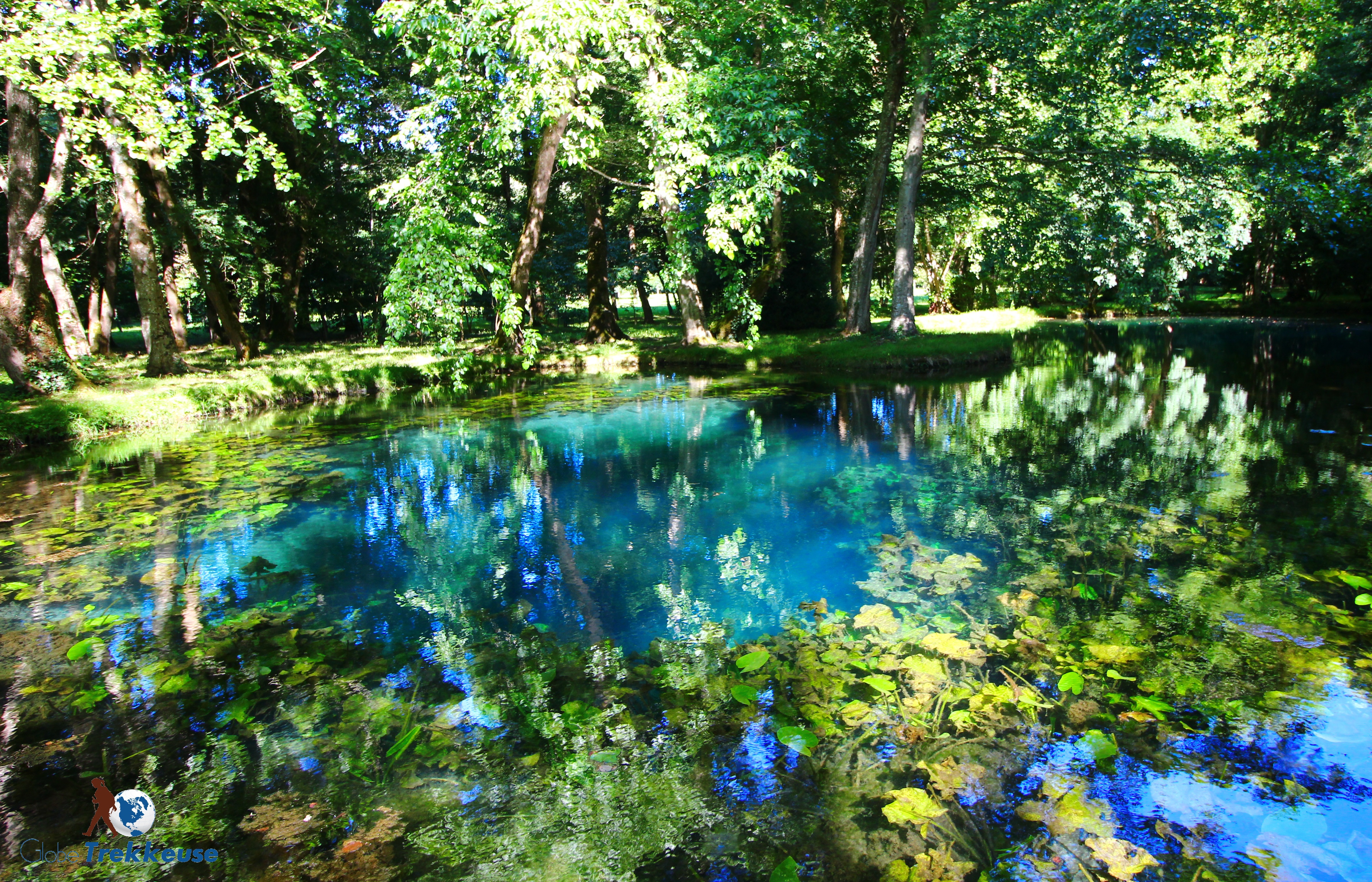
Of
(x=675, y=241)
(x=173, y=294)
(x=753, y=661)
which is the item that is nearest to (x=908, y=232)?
(x=675, y=241)

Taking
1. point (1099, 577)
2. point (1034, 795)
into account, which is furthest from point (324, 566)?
point (1099, 577)

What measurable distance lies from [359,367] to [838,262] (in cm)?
1624

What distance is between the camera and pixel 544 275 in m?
25.0

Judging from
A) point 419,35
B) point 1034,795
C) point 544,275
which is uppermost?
point 419,35

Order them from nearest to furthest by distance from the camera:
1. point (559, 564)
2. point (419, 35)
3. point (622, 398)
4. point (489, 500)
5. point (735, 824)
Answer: point (735, 824) < point (559, 564) < point (489, 500) < point (419, 35) < point (622, 398)

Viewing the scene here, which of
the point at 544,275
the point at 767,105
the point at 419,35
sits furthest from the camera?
the point at 544,275

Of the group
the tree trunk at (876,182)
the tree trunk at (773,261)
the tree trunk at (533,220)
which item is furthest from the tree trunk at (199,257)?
the tree trunk at (876,182)

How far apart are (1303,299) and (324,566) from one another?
37563 millimetres

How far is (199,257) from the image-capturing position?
1762cm

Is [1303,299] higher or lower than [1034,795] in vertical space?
higher

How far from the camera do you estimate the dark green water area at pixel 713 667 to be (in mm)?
2893

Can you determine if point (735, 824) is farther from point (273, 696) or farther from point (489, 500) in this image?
point (489, 500)

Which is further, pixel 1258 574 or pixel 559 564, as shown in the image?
pixel 559 564

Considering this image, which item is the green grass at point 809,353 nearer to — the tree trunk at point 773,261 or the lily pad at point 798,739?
the tree trunk at point 773,261
